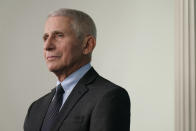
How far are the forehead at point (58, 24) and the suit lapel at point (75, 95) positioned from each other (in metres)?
0.21

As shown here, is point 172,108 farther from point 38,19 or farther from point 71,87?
point 38,19

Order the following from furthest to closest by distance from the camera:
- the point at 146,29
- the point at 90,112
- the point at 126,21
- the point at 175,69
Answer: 1. the point at 126,21
2. the point at 146,29
3. the point at 175,69
4. the point at 90,112

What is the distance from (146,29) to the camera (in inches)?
88.3

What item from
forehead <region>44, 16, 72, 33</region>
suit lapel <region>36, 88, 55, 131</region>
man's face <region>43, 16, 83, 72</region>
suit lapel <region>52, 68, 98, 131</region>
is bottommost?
suit lapel <region>36, 88, 55, 131</region>

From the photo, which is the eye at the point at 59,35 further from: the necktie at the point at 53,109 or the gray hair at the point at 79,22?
the necktie at the point at 53,109

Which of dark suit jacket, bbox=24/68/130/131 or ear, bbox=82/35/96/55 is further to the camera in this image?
ear, bbox=82/35/96/55

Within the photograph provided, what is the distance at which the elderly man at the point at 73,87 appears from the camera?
1.26m

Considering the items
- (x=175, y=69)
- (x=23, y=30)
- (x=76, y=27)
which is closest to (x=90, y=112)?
(x=76, y=27)

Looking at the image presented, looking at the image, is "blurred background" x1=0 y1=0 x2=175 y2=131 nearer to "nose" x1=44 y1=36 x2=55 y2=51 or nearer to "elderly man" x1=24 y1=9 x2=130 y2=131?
"elderly man" x1=24 y1=9 x2=130 y2=131

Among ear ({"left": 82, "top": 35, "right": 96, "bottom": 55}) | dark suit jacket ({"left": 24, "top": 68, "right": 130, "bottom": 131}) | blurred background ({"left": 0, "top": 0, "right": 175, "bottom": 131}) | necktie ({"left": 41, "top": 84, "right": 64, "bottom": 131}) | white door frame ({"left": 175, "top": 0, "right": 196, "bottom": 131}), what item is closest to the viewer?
dark suit jacket ({"left": 24, "top": 68, "right": 130, "bottom": 131})

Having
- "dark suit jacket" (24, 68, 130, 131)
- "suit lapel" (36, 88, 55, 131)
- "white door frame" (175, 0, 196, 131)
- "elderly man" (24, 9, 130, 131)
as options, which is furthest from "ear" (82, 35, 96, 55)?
"white door frame" (175, 0, 196, 131)

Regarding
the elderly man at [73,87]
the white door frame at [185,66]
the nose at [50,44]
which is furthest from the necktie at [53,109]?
the white door frame at [185,66]

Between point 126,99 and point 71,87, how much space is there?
0.26 metres

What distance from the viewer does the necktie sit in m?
1.35
